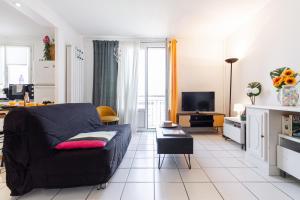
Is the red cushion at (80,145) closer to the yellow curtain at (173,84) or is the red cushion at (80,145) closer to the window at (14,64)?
the yellow curtain at (173,84)

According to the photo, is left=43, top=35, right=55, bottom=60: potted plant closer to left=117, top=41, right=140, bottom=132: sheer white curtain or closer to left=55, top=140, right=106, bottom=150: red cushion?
left=117, top=41, right=140, bottom=132: sheer white curtain

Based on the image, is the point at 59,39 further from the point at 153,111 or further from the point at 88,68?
the point at 153,111

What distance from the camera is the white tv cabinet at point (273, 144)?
2051 mm

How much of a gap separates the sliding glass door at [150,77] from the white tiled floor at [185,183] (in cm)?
234

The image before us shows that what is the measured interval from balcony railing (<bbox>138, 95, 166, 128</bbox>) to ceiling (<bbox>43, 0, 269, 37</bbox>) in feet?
5.99

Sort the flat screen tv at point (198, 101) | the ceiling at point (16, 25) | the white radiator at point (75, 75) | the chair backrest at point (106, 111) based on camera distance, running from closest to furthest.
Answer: the ceiling at point (16, 25), the white radiator at point (75, 75), the chair backrest at point (106, 111), the flat screen tv at point (198, 101)

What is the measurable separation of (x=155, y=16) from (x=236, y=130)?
2.82 meters

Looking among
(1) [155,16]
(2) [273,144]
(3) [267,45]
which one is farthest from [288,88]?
(1) [155,16]

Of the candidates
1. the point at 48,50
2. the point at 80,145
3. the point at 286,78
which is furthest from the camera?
the point at 48,50

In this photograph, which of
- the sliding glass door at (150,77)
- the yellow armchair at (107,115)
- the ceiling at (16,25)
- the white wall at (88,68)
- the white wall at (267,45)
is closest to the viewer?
the white wall at (267,45)

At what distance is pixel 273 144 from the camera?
228cm

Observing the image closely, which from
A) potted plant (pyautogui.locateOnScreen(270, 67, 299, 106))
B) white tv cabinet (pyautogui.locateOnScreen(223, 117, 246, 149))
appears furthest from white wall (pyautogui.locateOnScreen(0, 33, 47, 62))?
potted plant (pyautogui.locateOnScreen(270, 67, 299, 106))

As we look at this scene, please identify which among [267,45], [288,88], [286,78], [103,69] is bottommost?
[288,88]

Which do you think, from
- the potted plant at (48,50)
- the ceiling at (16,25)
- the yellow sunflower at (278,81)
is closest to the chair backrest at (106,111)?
the potted plant at (48,50)
